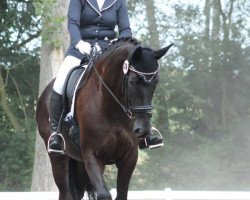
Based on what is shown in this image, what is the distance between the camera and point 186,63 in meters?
19.2

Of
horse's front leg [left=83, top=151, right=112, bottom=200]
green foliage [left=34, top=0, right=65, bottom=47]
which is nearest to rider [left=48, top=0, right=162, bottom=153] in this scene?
horse's front leg [left=83, top=151, right=112, bottom=200]

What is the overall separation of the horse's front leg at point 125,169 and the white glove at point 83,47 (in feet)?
3.37

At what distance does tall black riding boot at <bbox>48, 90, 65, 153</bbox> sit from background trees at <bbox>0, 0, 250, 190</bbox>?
10651 mm

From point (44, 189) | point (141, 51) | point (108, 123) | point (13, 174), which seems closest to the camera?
point (141, 51)

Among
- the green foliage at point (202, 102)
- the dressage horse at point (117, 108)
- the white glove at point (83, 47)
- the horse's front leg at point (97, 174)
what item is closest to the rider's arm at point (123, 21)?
the white glove at point (83, 47)

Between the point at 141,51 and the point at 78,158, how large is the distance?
1.60m

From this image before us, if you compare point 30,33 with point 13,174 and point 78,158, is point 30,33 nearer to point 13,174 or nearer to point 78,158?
point 13,174

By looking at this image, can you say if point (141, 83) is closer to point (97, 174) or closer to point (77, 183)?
point (97, 174)

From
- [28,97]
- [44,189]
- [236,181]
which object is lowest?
[236,181]

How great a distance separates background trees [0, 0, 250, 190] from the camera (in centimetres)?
1719

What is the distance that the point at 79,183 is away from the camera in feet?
21.4

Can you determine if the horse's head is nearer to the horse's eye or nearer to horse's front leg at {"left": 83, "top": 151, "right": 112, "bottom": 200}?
the horse's eye

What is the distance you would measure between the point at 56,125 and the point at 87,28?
102 cm

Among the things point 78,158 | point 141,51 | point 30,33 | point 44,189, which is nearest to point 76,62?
point 78,158
